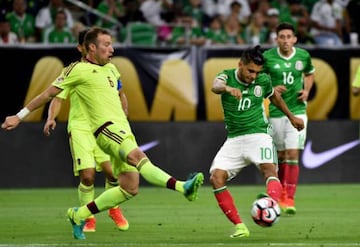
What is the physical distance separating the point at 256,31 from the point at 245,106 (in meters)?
10.9

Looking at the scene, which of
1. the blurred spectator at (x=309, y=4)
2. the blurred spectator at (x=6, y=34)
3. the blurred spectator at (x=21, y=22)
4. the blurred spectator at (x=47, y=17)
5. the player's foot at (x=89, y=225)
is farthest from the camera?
the blurred spectator at (x=309, y=4)

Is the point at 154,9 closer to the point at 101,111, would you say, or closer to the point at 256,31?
the point at 256,31

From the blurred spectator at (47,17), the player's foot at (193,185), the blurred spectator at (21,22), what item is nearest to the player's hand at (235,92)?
the player's foot at (193,185)

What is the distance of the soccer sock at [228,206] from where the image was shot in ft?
40.3

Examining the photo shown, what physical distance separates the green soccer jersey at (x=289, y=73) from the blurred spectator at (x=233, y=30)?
6.91 m

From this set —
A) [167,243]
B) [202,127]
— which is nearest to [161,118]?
[202,127]

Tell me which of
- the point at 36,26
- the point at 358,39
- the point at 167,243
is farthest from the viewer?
the point at 358,39

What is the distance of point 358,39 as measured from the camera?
24.6 metres

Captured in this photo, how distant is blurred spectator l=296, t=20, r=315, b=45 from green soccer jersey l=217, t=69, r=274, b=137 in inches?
427

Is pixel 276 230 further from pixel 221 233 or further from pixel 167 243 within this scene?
pixel 167 243

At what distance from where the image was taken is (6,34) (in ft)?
71.6

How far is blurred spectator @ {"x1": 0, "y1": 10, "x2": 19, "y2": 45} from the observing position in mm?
21797

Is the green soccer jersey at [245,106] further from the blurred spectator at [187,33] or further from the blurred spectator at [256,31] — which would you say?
the blurred spectator at [256,31]

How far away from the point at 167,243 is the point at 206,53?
1034cm
